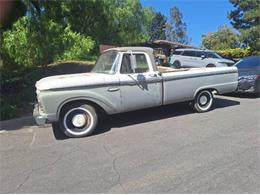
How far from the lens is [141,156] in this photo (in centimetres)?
506

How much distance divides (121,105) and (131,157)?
1920 millimetres

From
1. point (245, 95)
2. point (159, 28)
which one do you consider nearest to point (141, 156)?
point (245, 95)

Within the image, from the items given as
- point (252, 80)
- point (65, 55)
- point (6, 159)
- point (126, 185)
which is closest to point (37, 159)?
point (6, 159)

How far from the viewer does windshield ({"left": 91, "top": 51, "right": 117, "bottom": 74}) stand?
275 inches

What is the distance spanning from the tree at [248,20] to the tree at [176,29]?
39.5 m

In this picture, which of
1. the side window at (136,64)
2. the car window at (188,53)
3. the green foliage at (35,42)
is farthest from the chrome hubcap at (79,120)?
the car window at (188,53)

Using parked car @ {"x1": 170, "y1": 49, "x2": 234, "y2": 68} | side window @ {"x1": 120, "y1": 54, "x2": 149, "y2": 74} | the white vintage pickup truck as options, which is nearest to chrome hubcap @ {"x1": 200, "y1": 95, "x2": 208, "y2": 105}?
the white vintage pickup truck

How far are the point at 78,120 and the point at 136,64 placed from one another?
1769mm

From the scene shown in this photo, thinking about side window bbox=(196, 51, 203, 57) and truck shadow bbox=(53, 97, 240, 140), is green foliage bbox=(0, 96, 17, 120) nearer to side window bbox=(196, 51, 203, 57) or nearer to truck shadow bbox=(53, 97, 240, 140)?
truck shadow bbox=(53, 97, 240, 140)

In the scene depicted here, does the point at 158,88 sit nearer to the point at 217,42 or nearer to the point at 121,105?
the point at 121,105

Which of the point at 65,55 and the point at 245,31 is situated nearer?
the point at 65,55

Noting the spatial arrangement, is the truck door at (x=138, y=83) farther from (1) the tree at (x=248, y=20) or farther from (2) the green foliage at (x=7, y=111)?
(1) the tree at (x=248, y=20)

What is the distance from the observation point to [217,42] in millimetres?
60188

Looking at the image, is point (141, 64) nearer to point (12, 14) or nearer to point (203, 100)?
point (203, 100)
